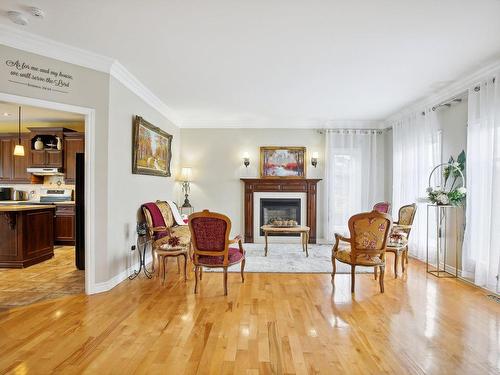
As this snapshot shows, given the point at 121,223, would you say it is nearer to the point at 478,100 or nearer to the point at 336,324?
the point at 336,324

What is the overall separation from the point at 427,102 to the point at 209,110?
14.0 ft

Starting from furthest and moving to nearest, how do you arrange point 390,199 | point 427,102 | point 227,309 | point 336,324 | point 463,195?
point 390,199, point 427,102, point 463,195, point 227,309, point 336,324

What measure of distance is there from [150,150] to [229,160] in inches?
94.6

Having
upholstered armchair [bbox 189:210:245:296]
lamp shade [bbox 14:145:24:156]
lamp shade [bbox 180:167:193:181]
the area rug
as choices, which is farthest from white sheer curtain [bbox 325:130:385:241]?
lamp shade [bbox 14:145:24:156]

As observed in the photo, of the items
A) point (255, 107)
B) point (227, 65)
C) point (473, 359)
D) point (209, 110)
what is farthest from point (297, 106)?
point (473, 359)

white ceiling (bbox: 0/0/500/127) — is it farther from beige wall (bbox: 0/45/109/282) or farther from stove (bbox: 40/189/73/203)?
stove (bbox: 40/189/73/203)

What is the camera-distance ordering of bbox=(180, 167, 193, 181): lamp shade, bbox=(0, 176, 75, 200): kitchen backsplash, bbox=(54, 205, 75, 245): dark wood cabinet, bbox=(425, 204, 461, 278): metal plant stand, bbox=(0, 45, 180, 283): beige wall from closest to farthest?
1. bbox=(0, 45, 180, 283): beige wall
2. bbox=(425, 204, 461, 278): metal plant stand
3. bbox=(54, 205, 75, 245): dark wood cabinet
4. bbox=(180, 167, 193, 181): lamp shade
5. bbox=(0, 176, 75, 200): kitchen backsplash

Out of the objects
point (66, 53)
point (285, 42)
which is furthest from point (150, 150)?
point (285, 42)

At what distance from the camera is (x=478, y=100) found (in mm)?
4070

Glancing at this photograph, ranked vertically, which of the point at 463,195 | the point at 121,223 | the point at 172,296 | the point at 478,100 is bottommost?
the point at 172,296

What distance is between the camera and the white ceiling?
2.68m

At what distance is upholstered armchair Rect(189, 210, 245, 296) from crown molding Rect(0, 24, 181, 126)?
Answer: 228cm

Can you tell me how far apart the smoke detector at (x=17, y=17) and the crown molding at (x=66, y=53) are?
26 cm

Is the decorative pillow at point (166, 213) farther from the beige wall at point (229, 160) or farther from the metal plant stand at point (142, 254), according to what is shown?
the beige wall at point (229, 160)
